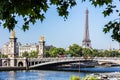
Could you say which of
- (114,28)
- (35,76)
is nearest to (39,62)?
(35,76)

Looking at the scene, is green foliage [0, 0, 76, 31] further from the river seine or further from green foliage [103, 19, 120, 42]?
the river seine

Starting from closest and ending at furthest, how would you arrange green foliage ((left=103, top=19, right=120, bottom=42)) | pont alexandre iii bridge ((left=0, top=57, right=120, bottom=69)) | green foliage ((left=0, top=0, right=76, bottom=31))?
green foliage ((left=0, top=0, right=76, bottom=31))
green foliage ((left=103, top=19, right=120, bottom=42))
pont alexandre iii bridge ((left=0, top=57, right=120, bottom=69))

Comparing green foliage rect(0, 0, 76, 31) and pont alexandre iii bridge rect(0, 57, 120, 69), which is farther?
pont alexandre iii bridge rect(0, 57, 120, 69)

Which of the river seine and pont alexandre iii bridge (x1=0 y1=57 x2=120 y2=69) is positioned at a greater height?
pont alexandre iii bridge (x1=0 y1=57 x2=120 y2=69)

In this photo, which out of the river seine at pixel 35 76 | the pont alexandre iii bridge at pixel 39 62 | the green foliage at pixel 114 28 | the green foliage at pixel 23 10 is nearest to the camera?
the green foliage at pixel 23 10

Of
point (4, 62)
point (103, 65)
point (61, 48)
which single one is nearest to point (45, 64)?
point (4, 62)

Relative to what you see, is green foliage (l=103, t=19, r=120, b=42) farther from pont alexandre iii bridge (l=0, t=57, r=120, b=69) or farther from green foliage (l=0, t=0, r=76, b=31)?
pont alexandre iii bridge (l=0, t=57, r=120, b=69)

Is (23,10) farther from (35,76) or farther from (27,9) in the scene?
(35,76)

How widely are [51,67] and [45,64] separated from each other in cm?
742

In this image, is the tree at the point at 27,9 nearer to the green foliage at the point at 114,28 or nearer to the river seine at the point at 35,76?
the green foliage at the point at 114,28

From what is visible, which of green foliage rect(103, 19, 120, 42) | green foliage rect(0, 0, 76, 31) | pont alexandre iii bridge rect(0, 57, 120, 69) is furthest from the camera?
pont alexandre iii bridge rect(0, 57, 120, 69)

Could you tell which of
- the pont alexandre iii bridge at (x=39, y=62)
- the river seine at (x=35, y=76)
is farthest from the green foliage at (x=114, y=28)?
the pont alexandre iii bridge at (x=39, y=62)

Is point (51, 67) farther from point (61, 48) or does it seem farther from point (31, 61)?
point (61, 48)

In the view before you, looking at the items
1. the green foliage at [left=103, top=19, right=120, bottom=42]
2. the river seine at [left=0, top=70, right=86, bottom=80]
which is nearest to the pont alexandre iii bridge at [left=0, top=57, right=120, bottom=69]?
the river seine at [left=0, top=70, right=86, bottom=80]
